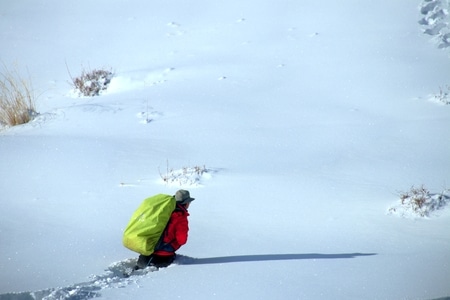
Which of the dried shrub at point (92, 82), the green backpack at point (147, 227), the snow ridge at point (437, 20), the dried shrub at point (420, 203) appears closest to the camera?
the green backpack at point (147, 227)

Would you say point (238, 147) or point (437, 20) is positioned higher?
point (437, 20)

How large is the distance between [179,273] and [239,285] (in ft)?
2.15

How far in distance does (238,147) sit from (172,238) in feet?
13.7

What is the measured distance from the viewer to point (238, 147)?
1010 centimetres

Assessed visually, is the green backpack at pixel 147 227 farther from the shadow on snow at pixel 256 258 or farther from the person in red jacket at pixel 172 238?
the shadow on snow at pixel 256 258

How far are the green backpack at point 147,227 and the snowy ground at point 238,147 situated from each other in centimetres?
32

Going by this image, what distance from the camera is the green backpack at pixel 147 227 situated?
593 centimetres

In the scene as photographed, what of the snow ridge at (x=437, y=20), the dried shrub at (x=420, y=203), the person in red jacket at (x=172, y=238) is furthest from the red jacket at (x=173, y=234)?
the snow ridge at (x=437, y=20)

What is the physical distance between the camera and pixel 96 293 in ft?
18.0

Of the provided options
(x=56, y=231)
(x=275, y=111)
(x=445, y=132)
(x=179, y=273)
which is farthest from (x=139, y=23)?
(x=179, y=273)

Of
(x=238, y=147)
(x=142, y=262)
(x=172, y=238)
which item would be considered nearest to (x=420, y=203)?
(x=238, y=147)

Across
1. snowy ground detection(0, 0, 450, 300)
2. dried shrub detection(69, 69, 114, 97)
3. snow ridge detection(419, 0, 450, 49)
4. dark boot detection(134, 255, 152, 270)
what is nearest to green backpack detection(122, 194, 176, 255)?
dark boot detection(134, 255, 152, 270)

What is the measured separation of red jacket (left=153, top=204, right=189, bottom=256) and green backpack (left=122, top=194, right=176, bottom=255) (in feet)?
0.23

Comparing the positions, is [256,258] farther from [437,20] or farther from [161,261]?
[437,20]
